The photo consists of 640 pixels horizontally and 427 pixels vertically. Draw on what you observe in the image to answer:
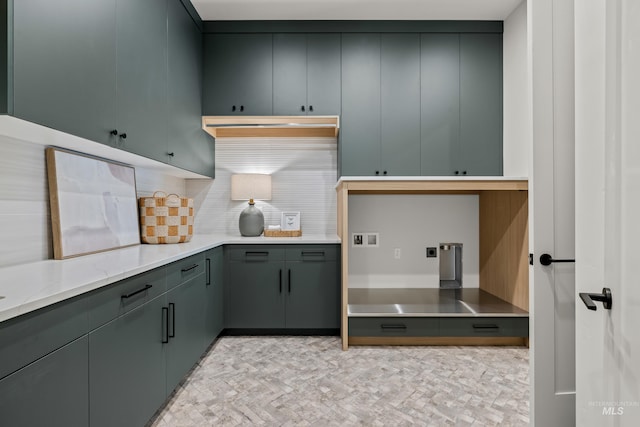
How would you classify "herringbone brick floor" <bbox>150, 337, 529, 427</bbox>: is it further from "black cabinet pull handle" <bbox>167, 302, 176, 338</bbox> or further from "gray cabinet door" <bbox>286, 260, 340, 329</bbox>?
"black cabinet pull handle" <bbox>167, 302, 176, 338</bbox>

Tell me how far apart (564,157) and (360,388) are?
165 centimetres

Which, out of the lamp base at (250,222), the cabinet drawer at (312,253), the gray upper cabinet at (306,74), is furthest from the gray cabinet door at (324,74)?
the cabinet drawer at (312,253)

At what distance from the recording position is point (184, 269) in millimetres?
2148

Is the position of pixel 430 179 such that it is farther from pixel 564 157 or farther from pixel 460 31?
pixel 460 31

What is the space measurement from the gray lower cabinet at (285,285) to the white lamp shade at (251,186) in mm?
663

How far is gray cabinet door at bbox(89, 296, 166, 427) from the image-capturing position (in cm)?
131

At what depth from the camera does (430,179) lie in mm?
2738

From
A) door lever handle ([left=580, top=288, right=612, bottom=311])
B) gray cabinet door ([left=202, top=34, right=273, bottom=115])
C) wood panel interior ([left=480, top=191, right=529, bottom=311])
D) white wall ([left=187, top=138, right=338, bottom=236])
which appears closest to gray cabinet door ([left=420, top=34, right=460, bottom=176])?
wood panel interior ([left=480, top=191, right=529, bottom=311])

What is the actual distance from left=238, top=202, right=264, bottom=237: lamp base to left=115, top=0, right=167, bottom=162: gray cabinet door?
3.64ft

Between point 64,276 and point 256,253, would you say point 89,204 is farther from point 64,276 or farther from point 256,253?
point 256,253

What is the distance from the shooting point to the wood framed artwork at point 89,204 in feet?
6.02

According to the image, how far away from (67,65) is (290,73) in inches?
81.4

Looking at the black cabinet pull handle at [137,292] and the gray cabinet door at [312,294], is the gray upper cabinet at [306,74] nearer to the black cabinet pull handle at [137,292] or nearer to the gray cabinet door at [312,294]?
the gray cabinet door at [312,294]

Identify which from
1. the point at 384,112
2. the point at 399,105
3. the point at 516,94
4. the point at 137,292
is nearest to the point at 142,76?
the point at 137,292
